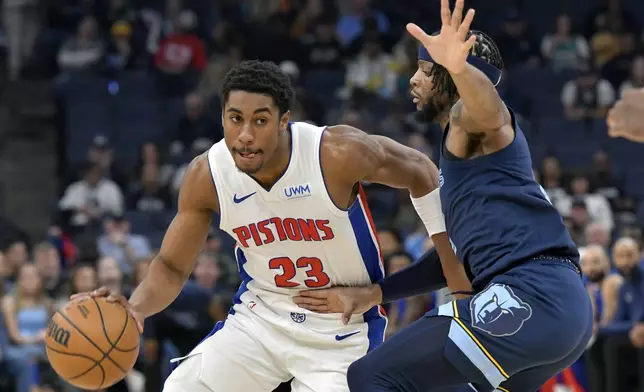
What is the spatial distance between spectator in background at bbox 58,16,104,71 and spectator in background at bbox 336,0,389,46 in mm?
3139

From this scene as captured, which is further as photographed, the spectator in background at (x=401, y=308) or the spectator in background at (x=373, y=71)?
the spectator in background at (x=373, y=71)

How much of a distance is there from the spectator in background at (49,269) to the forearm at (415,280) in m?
5.48

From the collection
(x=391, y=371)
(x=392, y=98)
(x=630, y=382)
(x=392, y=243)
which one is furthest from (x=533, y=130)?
(x=391, y=371)

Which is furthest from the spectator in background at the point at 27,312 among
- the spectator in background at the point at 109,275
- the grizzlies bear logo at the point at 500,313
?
the grizzlies bear logo at the point at 500,313

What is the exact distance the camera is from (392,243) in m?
9.81

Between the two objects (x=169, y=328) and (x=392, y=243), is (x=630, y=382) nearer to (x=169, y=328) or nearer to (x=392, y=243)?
(x=392, y=243)

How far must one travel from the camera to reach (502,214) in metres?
4.18

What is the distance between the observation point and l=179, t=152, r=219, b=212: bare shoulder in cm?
507

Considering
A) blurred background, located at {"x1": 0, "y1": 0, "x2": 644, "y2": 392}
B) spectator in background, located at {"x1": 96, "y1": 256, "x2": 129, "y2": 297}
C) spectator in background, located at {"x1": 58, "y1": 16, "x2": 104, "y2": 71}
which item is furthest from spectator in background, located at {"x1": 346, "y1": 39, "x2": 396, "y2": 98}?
spectator in background, located at {"x1": 96, "y1": 256, "x2": 129, "y2": 297}

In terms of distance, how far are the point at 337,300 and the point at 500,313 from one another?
43.9 inches

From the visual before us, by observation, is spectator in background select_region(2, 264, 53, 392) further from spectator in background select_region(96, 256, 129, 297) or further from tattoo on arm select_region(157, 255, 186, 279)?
tattoo on arm select_region(157, 255, 186, 279)

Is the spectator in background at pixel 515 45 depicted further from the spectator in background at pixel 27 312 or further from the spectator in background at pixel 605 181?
the spectator in background at pixel 27 312

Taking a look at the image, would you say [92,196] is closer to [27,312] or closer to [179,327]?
[27,312]

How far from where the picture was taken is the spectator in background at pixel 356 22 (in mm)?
15114
